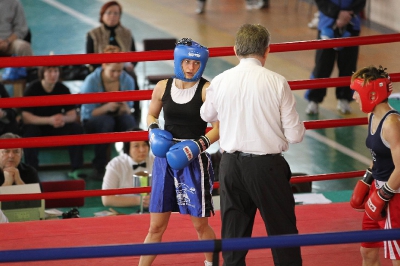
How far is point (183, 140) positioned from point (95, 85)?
18.2 feet

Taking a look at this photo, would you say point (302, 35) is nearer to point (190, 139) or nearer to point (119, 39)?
point (119, 39)

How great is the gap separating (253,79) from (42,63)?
1757 millimetres

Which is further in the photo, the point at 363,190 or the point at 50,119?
the point at 50,119

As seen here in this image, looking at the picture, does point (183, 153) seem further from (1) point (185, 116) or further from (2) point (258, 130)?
(2) point (258, 130)

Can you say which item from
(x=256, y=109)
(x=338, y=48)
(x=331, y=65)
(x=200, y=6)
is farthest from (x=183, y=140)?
(x=200, y=6)

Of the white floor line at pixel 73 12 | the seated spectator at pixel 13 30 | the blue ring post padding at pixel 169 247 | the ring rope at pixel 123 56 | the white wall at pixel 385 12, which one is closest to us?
the blue ring post padding at pixel 169 247

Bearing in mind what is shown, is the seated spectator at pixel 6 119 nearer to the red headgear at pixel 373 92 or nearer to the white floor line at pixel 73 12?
the red headgear at pixel 373 92

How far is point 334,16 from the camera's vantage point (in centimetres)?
1132

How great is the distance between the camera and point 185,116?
474 cm

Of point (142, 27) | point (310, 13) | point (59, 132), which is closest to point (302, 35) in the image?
point (310, 13)

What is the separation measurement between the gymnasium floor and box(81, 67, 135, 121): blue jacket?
2.23ft

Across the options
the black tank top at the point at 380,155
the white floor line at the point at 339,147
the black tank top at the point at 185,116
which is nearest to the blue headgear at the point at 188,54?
the black tank top at the point at 185,116

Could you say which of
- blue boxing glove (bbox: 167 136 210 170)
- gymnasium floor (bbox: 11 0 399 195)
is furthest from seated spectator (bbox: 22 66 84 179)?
blue boxing glove (bbox: 167 136 210 170)

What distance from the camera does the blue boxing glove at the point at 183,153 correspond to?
4.55 m
